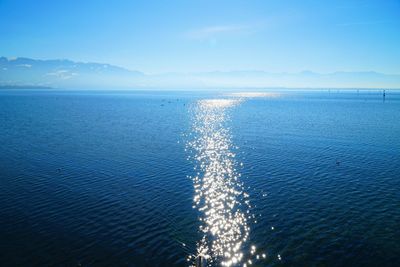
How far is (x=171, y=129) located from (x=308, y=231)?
2724 inches

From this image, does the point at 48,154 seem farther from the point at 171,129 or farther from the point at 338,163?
the point at 338,163

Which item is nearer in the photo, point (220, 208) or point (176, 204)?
point (220, 208)

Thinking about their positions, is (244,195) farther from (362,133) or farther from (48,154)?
(362,133)

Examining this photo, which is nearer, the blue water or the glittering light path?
the blue water

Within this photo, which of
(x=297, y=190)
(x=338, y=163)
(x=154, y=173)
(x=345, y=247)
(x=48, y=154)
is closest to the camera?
(x=345, y=247)

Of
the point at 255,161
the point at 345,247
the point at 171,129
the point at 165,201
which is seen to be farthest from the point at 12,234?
the point at 171,129

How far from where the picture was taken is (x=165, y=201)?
35.6 m

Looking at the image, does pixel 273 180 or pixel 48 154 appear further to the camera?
pixel 48 154

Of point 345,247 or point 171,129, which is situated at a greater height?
point 171,129

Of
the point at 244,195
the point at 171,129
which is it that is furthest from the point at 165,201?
the point at 171,129

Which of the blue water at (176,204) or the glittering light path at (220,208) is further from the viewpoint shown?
the glittering light path at (220,208)

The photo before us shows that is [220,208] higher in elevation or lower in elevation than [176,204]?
lower

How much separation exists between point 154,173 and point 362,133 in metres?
66.0

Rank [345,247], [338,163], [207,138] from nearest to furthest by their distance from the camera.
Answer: [345,247], [338,163], [207,138]
